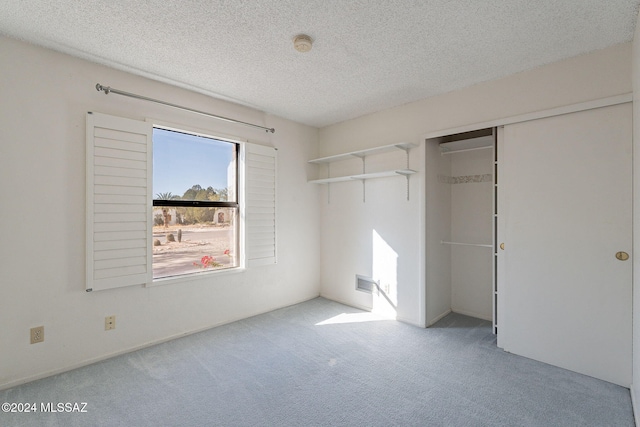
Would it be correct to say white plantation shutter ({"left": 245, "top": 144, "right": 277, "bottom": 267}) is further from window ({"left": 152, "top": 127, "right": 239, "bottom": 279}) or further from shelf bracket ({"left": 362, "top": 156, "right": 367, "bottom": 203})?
shelf bracket ({"left": 362, "top": 156, "right": 367, "bottom": 203})

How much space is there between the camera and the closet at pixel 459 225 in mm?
3371

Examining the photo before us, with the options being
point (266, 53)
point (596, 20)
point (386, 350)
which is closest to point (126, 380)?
point (386, 350)

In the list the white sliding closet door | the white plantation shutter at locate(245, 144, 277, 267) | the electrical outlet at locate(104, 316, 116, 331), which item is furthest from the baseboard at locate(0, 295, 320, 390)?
the white sliding closet door

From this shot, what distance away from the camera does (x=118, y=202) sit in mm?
2584

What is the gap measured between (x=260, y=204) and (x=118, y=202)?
59.0 inches

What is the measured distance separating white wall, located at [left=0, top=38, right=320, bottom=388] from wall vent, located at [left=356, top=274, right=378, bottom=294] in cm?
207

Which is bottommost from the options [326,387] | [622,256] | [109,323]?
[326,387]

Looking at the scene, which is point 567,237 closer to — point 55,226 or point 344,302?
point 344,302

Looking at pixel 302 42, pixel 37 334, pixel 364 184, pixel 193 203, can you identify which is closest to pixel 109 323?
pixel 37 334

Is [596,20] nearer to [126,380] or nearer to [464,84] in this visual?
[464,84]

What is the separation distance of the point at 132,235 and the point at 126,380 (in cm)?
118

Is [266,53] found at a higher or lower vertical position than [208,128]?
higher

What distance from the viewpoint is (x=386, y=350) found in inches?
107

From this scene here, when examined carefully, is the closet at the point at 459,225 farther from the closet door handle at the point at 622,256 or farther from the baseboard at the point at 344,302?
the closet door handle at the point at 622,256
